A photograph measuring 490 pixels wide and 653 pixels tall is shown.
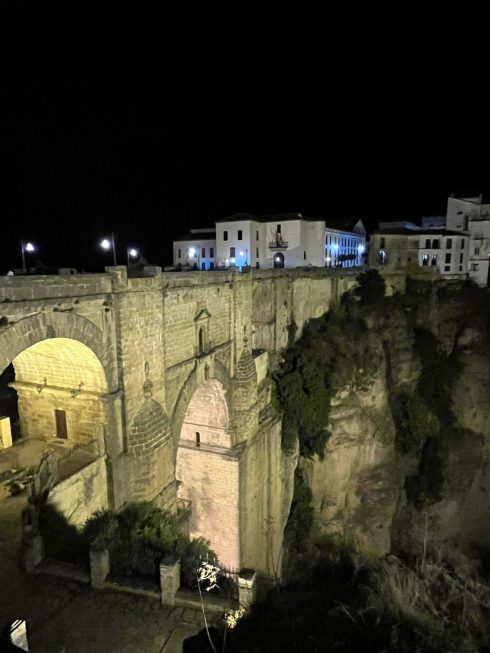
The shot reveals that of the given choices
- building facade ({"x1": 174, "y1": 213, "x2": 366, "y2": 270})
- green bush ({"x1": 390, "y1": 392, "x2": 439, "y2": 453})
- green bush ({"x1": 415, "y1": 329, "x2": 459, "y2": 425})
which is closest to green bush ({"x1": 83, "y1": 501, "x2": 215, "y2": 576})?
green bush ({"x1": 390, "y1": 392, "x2": 439, "y2": 453})

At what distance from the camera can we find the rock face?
2080 cm

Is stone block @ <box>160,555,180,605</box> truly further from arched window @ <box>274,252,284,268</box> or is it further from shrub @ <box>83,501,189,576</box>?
arched window @ <box>274,252,284,268</box>

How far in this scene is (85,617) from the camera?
256 inches

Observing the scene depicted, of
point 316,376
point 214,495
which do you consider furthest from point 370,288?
point 214,495

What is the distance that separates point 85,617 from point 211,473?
9.21m

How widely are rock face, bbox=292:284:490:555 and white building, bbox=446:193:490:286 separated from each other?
780 cm

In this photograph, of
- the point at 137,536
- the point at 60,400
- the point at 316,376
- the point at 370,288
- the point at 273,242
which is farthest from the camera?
the point at 273,242

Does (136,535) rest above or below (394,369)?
above

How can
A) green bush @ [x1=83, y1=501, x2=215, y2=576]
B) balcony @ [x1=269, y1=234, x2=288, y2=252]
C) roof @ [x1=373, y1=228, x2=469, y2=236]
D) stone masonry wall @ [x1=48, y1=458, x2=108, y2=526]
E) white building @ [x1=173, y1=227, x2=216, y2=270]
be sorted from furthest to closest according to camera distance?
white building @ [x1=173, y1=227, x2=216, y2=270] < balcony @ [x1=269, y1=234, x2=288, y2=252] < roof @ [x1=373, y1=228, x2=469, y2=236] < stone masonry wall @ [x1=48, y1=458, x2=108, y2=526] < green bush @ [x1=83, y1=501, x2=215, y2=576]

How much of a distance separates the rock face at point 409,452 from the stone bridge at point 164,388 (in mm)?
3395

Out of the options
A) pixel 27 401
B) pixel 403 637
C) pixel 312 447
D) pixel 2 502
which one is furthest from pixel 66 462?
pixel 312 447

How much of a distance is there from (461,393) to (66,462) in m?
24.1

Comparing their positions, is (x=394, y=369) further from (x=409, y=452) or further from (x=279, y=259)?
(x=279, y=259)

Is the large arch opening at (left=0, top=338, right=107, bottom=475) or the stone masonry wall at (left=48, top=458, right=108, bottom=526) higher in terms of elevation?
the large arch opening at (left=0, top=338, right=107, bottom=475)
